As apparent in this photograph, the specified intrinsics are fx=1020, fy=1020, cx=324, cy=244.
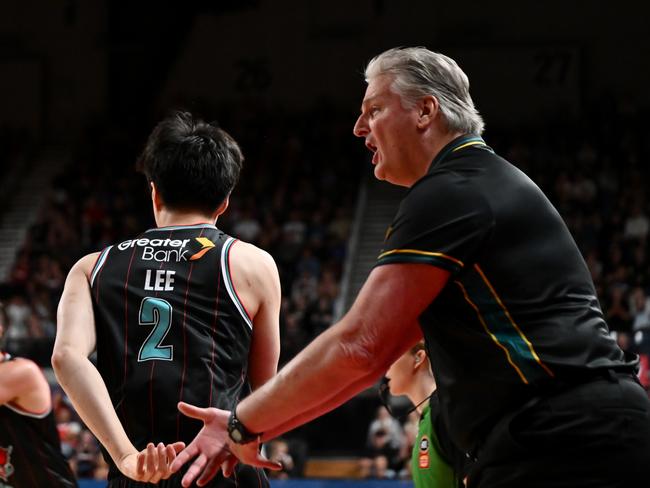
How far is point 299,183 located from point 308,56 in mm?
4213

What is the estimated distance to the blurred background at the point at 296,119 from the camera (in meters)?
16.2

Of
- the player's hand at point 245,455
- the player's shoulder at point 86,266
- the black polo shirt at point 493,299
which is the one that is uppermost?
the black polo shirt at point 493,299

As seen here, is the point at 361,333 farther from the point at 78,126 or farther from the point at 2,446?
the point at 78,126

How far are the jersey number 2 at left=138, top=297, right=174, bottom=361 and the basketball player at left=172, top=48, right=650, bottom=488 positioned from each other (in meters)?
0.84

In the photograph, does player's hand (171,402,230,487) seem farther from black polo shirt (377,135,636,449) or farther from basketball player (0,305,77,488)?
basketball player (0,305,77,488)

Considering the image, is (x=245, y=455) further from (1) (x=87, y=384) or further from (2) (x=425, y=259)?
(1) (x=87, y=384)

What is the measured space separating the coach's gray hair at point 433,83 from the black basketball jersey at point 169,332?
1.05 meters

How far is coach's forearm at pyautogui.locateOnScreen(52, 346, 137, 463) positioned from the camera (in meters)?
3.28

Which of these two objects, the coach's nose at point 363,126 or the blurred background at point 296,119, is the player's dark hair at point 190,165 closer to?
the coach's nose at point 363,126

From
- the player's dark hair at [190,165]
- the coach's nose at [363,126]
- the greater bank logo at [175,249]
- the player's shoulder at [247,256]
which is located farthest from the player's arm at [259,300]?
the coach's nose at [363,126]

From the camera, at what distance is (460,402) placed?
2.54 meters

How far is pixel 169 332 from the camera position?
11.3 feet

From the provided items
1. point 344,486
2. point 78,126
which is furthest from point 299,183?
point 344,486

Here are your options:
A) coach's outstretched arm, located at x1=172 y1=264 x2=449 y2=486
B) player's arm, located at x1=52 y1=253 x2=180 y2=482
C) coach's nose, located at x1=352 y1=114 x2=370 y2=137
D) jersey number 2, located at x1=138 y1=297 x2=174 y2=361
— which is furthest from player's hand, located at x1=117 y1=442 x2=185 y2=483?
coach's nose, located at x1=352 y1=114 x2=370 y2=137
